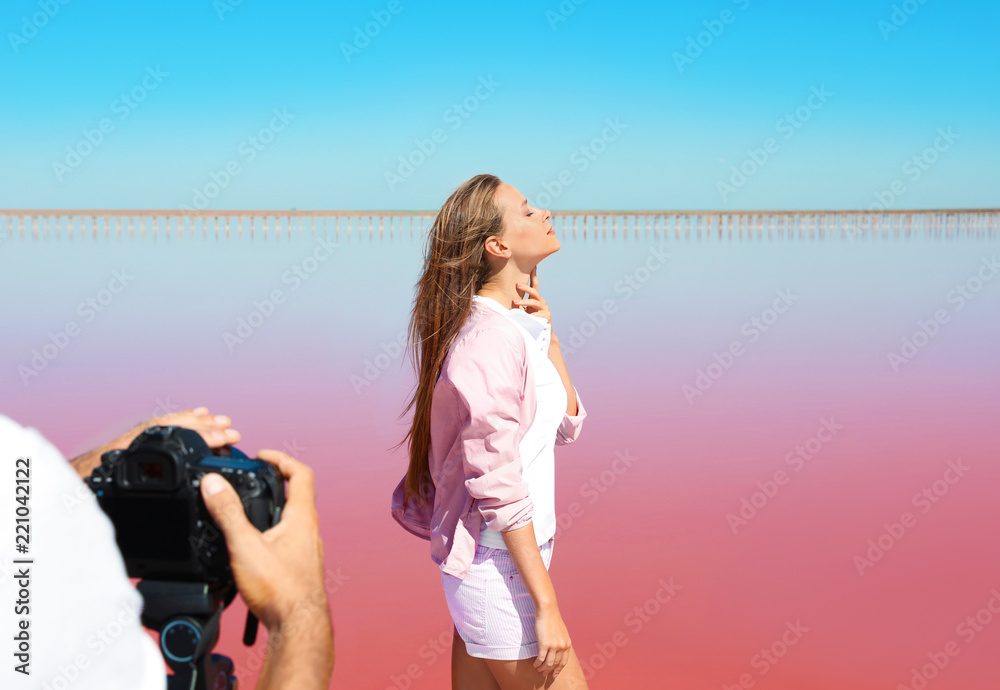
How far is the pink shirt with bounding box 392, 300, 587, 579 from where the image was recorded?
167cm

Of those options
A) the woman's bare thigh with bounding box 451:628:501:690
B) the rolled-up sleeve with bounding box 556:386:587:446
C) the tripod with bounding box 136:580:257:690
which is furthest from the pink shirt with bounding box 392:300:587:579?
the tripod with bounding box 136:580:257:690

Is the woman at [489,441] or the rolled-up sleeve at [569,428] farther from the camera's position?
the rolled-up sleeve at [569,428]

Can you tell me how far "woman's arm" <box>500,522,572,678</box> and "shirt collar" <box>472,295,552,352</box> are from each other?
0.46 meters

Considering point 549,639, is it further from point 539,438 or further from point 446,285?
point 446,285

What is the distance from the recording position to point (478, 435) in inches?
66.7

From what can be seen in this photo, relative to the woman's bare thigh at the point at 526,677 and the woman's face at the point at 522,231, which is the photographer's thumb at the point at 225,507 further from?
the woman's face at the point at 522,231

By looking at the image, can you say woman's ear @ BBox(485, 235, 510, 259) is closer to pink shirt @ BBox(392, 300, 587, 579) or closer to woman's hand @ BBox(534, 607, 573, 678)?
pink shirt @ BBox(392, 300, 587, 579)

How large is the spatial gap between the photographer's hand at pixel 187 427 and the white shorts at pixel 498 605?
26.4 inches

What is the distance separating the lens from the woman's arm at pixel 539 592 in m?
1.70

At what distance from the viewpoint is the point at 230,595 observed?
115 centimetres

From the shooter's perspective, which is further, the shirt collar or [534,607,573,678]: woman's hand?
the shirt collar

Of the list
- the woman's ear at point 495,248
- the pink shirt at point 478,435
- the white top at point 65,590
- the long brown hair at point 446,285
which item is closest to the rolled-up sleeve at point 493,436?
the pink shirt at point 478,435

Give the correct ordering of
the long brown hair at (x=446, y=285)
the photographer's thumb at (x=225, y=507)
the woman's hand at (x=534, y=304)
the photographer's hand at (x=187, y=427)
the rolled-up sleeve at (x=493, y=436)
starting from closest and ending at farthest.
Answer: the photographer's thumb at (x=225, y=507), the photographer's hand at (x=187, y=427), the rolled-up sleeve at (x=493, y=436), the long brown hair at (x=446, y=285), the woman's hand at (x=534, y=304)


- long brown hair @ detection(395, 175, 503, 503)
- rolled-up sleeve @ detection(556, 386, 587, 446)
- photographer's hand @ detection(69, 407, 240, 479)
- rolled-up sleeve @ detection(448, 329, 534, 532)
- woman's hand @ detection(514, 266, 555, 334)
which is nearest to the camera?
photographer's hand @ detection(69, 407, 240, 479)
